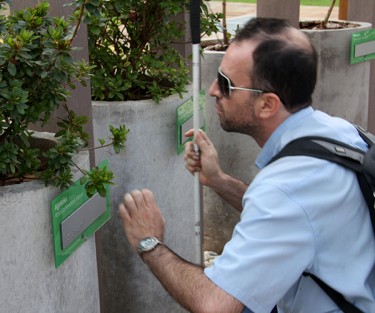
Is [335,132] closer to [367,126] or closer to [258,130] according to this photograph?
[258,130]

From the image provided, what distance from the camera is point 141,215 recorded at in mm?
2508

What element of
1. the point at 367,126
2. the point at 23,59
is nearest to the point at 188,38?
the point at 23,59

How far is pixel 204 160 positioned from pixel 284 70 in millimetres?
620

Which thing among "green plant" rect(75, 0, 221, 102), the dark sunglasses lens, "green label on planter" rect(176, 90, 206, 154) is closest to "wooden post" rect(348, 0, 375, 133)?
"green plant" rect(75, 0, 221, 102)

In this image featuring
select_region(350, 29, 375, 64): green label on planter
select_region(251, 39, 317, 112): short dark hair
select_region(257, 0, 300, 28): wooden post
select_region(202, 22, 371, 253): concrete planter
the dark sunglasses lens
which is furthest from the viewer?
select_region(350, 29, 375, 64): green label on planter

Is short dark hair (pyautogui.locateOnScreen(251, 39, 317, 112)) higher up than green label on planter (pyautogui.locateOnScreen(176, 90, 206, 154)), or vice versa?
short dark hair (pyautogui.locateOnScreen(251, 39, 317, 112))

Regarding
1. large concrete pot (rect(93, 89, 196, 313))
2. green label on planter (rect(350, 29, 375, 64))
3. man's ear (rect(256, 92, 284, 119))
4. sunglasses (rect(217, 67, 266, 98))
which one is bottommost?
large concrete pot (rect(93, 89, 196, 313))

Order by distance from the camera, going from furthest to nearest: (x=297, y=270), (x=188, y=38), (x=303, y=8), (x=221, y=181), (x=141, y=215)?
(x=303, y=8) < (x=188, y=38) < (x=221, y=181) < (x=141, y=215) < (x=297, y=270)

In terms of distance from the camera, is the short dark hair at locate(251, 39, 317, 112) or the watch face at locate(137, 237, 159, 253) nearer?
the short dark hair at locate(251, 39, 317, 112)

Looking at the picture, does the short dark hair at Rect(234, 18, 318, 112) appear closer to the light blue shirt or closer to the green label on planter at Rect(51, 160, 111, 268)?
the light blue shirt

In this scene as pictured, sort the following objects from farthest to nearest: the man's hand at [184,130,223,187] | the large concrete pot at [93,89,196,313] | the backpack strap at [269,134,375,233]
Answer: the large concrete pot at [93,89,196,313], the man's hand at [184,130,223,187], the backpack strap at [269,134,375,233]

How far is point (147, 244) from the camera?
238 cm

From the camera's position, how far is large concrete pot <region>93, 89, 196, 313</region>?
3150 millimetres

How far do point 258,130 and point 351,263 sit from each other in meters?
0.53
